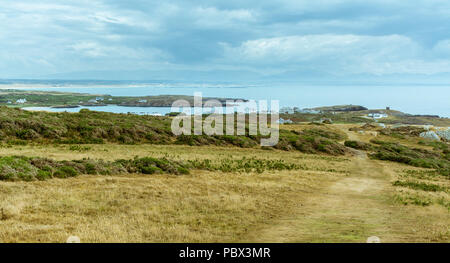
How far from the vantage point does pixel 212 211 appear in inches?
578

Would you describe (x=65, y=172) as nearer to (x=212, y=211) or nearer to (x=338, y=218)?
(x=212, y=211)

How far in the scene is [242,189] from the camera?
19828 millimetres

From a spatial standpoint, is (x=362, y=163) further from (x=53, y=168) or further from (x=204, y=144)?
(x=53, y=168)

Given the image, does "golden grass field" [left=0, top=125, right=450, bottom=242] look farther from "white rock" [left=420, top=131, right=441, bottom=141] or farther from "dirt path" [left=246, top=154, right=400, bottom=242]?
"white rock" [left=420, top=131, right=441, bottom=141]

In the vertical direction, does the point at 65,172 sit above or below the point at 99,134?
below

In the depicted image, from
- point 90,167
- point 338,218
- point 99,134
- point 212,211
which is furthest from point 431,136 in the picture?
point 90,167

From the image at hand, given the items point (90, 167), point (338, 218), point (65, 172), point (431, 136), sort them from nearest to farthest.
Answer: point (338, 218) < point (65, 172) < point (90, 167) < point (431, 136)

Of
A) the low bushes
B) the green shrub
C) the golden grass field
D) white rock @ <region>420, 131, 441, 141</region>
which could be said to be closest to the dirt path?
the golden grass field

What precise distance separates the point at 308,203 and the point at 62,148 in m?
23.3

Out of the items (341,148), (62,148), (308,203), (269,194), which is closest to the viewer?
(308,203)

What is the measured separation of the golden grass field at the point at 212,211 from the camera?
11.4m

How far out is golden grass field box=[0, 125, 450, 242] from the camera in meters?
11.4
